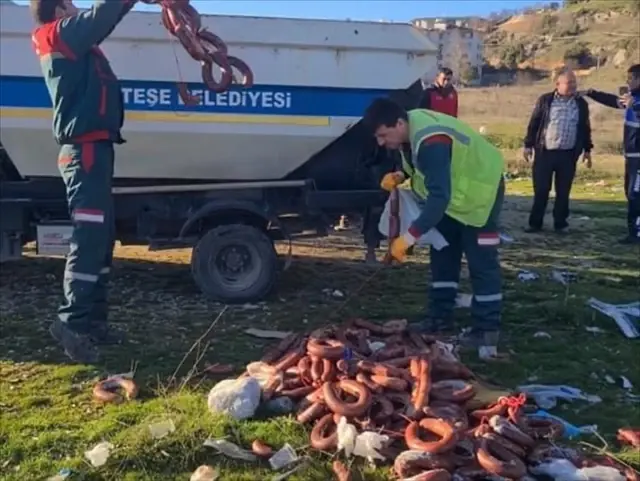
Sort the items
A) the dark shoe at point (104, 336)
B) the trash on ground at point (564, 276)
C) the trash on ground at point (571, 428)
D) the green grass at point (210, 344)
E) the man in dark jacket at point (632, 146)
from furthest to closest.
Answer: the man in dark jacket at point (632, 146) → the trash on ground at point (564, 276) → the dark shoe at point (104, 336) → the trash on ground at point (571, 428) → the green grass at point (210, 344)

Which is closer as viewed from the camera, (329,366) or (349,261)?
(329,366)

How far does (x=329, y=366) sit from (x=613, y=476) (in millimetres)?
1457

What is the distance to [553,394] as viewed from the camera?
197 inches

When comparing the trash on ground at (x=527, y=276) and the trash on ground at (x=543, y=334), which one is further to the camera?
the trash on ground at (x=527, y=276)

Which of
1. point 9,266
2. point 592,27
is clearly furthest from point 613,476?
point 592,27

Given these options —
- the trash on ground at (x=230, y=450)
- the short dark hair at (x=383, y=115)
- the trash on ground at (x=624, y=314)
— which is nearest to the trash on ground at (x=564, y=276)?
the trash on ground at (x=624, y=314)

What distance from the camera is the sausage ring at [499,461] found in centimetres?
385

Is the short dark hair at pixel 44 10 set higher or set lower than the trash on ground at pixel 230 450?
higher

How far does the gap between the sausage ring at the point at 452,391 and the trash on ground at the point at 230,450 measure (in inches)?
36.4

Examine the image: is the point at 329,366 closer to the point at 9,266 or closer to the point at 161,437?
the point at 161,437

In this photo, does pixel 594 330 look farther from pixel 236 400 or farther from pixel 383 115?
pixel 236 400

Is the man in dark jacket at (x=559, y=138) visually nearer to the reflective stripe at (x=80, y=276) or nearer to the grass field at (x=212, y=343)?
the grass field at (x=212, y=343)

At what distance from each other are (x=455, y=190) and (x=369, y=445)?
1947 millimetres

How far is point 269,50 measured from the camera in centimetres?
671
